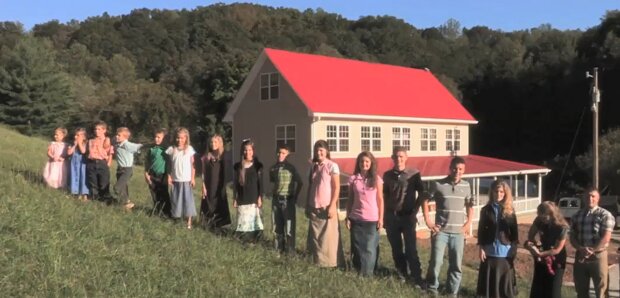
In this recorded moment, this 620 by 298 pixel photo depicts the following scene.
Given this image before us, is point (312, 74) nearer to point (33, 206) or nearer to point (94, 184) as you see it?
point (94, 184)

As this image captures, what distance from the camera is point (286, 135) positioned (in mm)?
28406

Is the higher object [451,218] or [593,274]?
[451,218]

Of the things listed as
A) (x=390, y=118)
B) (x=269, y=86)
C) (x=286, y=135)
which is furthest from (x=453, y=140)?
(x=269, y=86)

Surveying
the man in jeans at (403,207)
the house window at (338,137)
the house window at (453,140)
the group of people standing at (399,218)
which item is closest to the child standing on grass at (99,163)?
the group of people standing at (399,218)

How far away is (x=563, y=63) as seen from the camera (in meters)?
58.5

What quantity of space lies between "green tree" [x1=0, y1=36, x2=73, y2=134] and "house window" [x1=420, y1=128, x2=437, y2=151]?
28555 millimetres

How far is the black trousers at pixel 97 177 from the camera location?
30.5 ft

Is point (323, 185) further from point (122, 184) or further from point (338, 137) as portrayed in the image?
point (338, 137)

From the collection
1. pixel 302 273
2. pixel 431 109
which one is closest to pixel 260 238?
pixel 302 273

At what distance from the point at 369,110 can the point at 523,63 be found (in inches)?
1585

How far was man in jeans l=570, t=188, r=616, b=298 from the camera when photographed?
7516mm

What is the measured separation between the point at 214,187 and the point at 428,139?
25262 millimetres

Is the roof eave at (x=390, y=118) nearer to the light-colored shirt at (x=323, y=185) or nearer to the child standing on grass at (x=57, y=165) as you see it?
the child standing on grass at (x=57, y=165)

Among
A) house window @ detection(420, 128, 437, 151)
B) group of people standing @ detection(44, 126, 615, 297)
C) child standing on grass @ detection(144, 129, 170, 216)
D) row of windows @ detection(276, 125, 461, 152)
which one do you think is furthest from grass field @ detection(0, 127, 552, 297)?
house window @ detection(420, 128, 437, 151)
